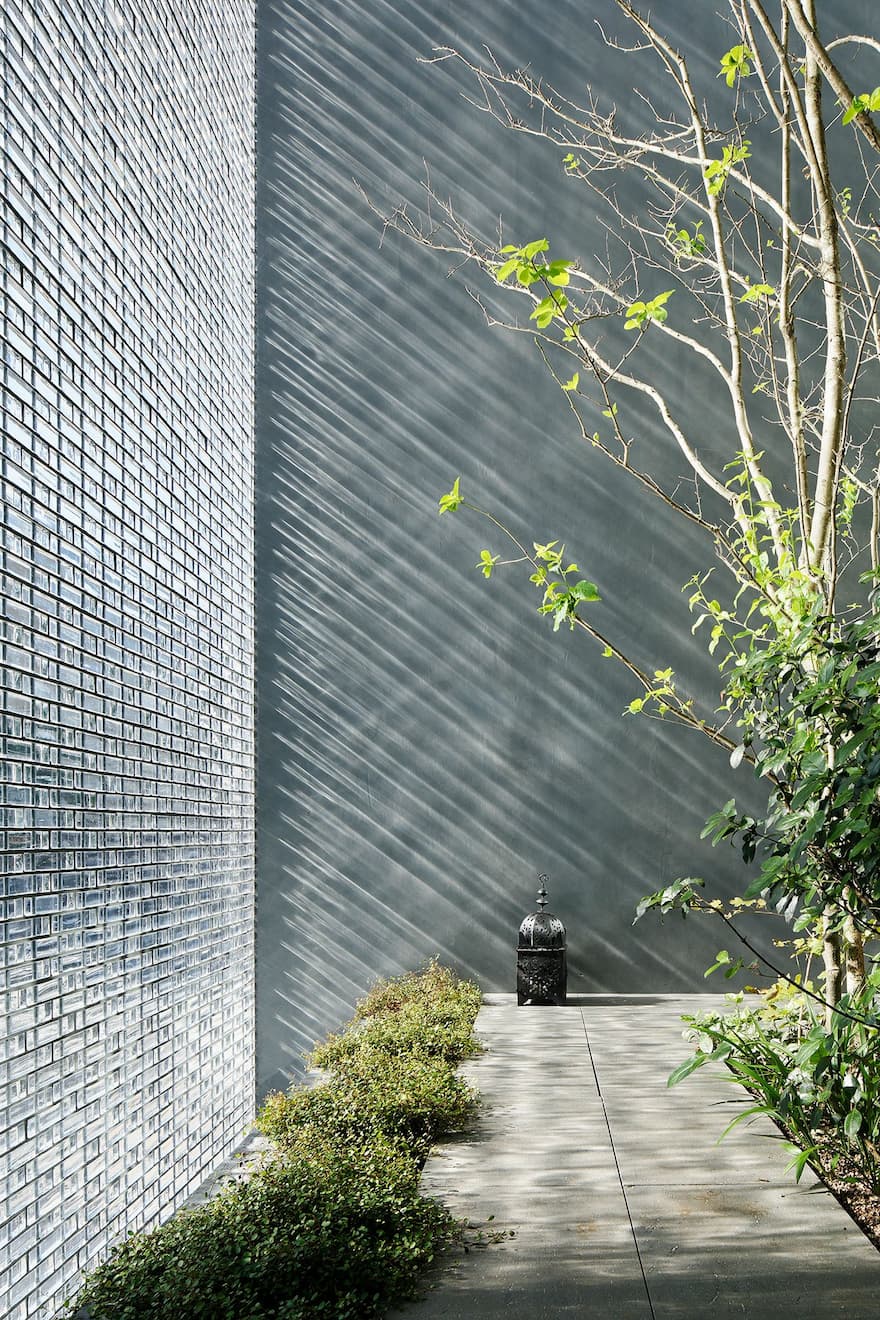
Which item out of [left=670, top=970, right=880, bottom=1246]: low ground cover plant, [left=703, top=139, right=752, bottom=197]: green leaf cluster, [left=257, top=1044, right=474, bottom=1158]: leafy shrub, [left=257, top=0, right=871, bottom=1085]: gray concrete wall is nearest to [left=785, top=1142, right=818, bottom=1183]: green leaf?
[left=670, top=970, right=880, bottom=1246]: low ground cover plant

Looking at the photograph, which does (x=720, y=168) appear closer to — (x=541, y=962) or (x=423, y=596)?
(x=423, y=596)

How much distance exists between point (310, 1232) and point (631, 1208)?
0.74 m

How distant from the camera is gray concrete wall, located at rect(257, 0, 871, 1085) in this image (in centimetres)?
508

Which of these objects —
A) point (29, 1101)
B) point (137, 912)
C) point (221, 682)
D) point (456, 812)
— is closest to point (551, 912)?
point (456, 812)

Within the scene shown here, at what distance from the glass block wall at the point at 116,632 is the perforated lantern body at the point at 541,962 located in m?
1.17

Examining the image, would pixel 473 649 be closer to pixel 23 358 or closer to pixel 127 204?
pixel 127 204

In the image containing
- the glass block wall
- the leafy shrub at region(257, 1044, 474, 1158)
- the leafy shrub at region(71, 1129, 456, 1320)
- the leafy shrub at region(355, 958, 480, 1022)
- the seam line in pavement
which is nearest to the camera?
the leafy shrub at region(71, 1129, 456, 1320)

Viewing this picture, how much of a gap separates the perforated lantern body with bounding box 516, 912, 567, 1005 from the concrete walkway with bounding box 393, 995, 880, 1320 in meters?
0.93

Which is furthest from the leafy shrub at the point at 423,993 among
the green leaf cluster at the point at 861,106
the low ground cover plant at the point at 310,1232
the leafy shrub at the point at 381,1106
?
the green leaf cluster at the point at 861,106

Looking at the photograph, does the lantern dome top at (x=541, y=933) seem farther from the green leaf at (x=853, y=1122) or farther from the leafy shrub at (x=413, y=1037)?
the green leaf at (x=853, y=1122)

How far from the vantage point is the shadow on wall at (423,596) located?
5.08 meters

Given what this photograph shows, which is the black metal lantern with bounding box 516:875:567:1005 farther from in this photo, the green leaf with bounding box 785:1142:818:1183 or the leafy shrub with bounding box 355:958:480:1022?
the green leaf with bounding box 785:1142:818:1183

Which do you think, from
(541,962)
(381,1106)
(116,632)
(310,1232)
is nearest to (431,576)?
(541,962)

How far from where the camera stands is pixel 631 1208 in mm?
2443
